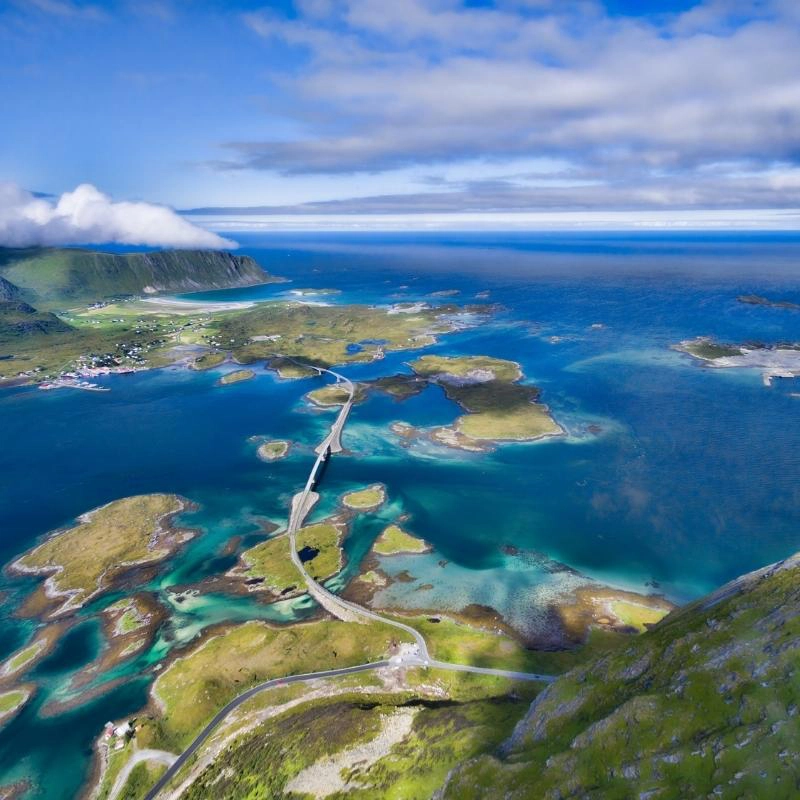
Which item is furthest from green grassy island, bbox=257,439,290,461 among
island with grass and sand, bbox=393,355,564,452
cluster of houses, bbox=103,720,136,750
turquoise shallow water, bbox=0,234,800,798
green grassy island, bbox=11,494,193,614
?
cluster of houses, bbox=103,720,136,750

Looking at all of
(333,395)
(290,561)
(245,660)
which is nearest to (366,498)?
(290,561)

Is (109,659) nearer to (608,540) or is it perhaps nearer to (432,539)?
(432,539)

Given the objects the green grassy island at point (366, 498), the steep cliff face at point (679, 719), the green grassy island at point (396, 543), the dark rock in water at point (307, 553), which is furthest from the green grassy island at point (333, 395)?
the steep cliff face at point (679, 719)

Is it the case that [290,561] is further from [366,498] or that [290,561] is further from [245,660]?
[366,498]

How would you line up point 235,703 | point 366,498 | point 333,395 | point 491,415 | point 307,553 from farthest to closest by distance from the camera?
1. point 333,395
2. point 491,415
3. point 366,498
4. point 307,553
5. point 235,703

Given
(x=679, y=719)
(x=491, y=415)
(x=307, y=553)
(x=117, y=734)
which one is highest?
(x=491, y=415)

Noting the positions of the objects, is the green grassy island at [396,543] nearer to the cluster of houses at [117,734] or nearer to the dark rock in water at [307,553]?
the dark rock in water at [307,553]

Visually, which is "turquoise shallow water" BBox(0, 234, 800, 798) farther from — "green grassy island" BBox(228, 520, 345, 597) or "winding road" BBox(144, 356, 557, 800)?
"winding road" BBox(144, 356, 557, 800)

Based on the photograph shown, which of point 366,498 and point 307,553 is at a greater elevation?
point 366,498
